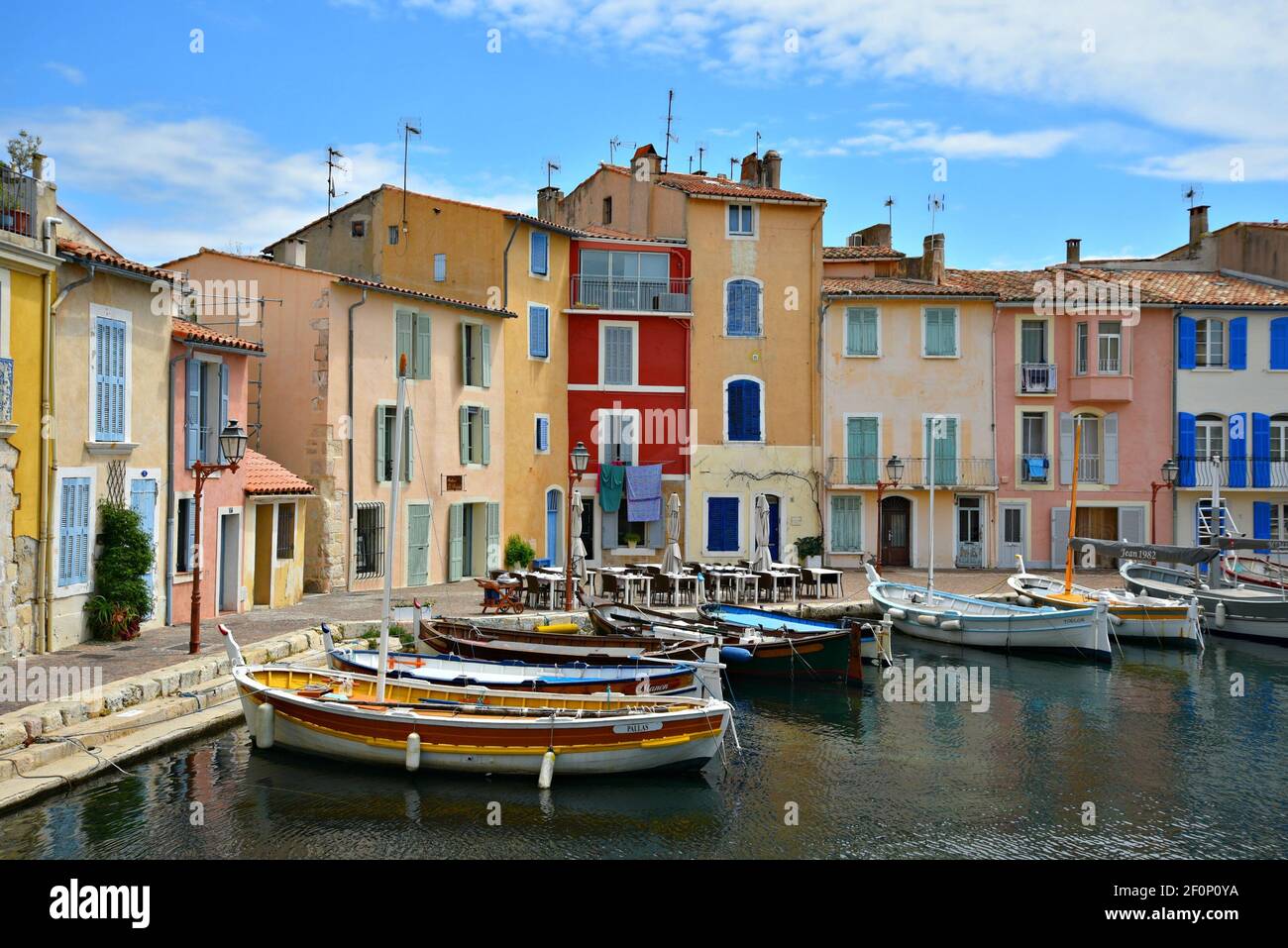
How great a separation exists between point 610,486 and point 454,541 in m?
6.29

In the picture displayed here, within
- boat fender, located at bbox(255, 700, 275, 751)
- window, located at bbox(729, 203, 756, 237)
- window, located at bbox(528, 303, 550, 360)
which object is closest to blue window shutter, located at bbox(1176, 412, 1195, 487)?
window, located at bbox(729, 203, 756, 237)

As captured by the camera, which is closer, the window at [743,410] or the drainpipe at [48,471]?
the drainpipe at [48,471]

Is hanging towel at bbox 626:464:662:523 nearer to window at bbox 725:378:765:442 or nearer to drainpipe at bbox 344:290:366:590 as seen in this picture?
window at bbox 725:378:765:442

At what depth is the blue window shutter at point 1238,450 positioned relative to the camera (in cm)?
3666

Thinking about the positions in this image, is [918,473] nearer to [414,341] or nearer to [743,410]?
[743,410]

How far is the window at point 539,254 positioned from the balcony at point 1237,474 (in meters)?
21.4

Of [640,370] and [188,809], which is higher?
[640,370]

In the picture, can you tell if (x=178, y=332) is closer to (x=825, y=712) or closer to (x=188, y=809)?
(x=188, y=809)

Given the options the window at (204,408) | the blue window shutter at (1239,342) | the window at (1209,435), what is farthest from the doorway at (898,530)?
the window at (204,408)

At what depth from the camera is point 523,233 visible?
33.1m

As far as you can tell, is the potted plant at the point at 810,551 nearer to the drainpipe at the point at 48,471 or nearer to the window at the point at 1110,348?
the window at the point at 1110,348

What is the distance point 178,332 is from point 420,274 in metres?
13.4

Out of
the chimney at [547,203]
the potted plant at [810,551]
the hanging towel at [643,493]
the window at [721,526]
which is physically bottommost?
the potted plant at [810,551]
